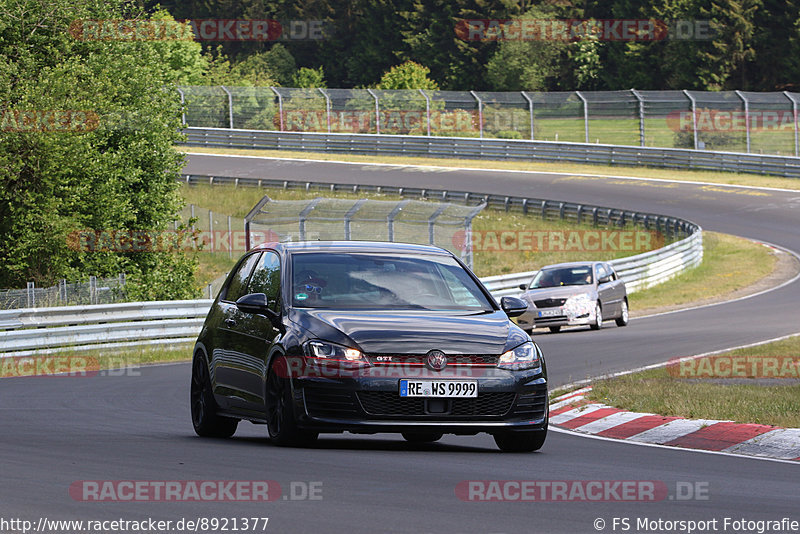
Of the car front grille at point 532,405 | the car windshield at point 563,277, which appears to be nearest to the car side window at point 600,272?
the car windshield at point 563,277

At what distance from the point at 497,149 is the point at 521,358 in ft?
176

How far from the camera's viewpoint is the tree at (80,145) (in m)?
27.5

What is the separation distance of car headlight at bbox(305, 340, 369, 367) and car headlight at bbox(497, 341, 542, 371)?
102 centimetres

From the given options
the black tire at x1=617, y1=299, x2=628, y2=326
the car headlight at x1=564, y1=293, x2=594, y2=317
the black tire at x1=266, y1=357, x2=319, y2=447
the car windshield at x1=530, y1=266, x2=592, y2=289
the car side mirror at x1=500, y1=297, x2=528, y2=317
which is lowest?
the black tire at x1=617, y1=299, x2=628, y2=326

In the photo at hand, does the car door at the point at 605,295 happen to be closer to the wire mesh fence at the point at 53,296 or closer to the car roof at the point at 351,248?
the wire mesh fence at the point at 53,296

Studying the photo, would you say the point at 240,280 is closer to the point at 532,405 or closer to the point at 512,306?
the point at 512,306

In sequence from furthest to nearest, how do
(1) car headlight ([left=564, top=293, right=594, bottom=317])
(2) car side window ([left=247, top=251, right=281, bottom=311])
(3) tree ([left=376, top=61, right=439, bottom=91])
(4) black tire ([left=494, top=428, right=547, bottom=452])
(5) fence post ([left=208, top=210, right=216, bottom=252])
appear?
(3) tree ([left=376, top=61, right=439, bottom=91]) → (5) fence post ([left=208, top=210, right=216, bottom=252]) → (1) car headlight ([left=564, top=293, right=594, bottom=317]) → (2) car side window ([left=247, top=251, right=281, bottom=311]) → (4) black tire ([left=494, top=428, right=547, bottom=452])

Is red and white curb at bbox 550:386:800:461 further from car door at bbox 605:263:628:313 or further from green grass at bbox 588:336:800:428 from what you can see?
car door at bbox 605:263:628:313

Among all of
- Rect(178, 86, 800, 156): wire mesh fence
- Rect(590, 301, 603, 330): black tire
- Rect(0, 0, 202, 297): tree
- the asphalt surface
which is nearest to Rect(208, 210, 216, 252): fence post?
Rect(0, 0, 202, 297): tree

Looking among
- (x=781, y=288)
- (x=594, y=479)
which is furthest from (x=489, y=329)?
(x=781, y=288)

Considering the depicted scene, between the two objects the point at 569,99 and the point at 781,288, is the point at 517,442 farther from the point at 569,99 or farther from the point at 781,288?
the point at 569,99

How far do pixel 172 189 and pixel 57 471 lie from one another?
83.0 feet

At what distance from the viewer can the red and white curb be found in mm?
10422

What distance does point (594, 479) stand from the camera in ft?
27.1
